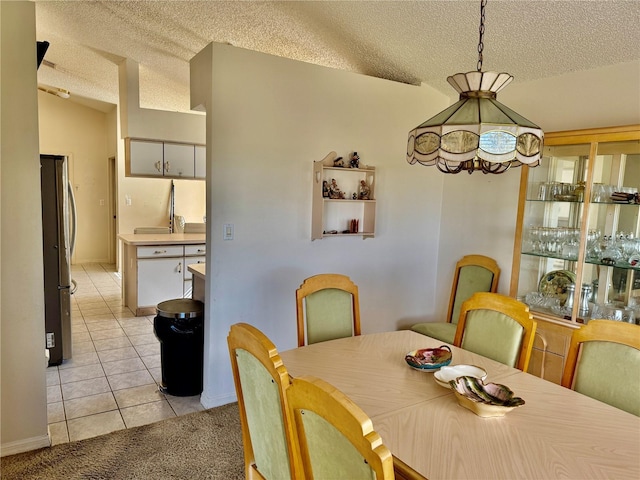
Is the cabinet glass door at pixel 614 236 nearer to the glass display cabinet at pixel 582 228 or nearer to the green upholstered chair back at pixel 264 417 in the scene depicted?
the glass display cabinet at pixel 582 228

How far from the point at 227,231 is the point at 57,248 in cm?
150

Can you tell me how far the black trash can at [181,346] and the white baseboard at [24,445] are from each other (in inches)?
32.5

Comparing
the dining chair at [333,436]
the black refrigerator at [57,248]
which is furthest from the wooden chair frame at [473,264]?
the black refrigerator at [57,248]

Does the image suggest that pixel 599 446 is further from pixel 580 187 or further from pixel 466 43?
pixel 466 43

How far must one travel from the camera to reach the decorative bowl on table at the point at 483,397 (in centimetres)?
147

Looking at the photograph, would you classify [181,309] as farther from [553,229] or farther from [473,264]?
[553,229]

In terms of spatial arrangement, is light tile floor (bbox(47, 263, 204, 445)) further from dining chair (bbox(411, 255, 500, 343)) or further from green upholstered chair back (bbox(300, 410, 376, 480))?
green upholstered chair back (bbox(300, 410, 376, 480))

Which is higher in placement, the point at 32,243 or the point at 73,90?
the point at 73,90

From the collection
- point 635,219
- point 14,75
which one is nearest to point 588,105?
point 635,219

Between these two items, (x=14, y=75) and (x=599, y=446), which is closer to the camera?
(x=599, y=446)

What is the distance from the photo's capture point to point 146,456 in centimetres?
234

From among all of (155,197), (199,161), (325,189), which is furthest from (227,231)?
(155,197)

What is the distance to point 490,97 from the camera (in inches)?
63.3

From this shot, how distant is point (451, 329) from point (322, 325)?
134 cm
